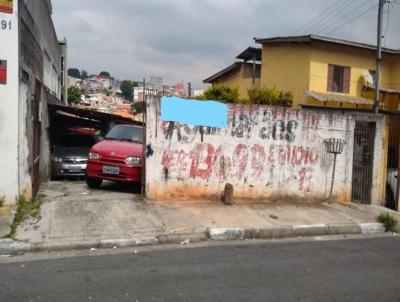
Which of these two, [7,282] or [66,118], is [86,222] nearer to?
[7,282]

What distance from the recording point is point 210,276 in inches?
228

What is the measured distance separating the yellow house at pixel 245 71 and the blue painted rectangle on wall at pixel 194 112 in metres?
21.4

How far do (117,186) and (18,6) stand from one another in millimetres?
5085

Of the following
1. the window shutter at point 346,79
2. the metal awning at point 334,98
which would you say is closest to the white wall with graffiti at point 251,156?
the metal awning at point 334,98

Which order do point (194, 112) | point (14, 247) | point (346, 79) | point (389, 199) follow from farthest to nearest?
point (346, 79)
point (389, 199)
point (194, 112)
point (14, 247)

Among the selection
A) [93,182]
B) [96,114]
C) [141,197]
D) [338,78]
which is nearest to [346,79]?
[338,78]

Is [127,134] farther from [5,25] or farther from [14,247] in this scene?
[14,247]

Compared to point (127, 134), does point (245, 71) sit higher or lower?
higher

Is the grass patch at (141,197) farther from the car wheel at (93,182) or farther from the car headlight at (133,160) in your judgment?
the car wheel at (93,182)

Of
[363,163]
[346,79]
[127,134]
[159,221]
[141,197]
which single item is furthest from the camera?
[346,79]

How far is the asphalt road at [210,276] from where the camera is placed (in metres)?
5.08

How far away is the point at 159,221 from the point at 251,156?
3.19m

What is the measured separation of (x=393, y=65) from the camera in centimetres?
2945

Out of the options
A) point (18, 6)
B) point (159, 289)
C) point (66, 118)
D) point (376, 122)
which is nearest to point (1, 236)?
point (159, 289)
